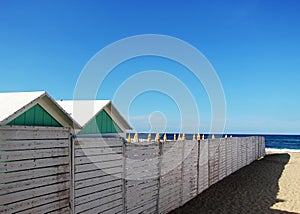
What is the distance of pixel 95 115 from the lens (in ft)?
31.6

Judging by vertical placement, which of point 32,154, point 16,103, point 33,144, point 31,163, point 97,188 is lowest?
point 97,188

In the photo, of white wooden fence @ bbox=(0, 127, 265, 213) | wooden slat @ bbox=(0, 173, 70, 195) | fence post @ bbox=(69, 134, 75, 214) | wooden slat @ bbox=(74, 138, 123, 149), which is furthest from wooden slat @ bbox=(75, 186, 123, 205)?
wooden slat @ bbox=(74, 138, 123, 149)

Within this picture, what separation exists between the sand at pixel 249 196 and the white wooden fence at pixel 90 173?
0.71 m

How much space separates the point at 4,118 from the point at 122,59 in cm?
819

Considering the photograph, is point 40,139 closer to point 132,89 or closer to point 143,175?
point 143,175

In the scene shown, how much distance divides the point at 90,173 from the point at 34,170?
1249 mm

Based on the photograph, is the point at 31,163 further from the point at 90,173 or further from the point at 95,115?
the point at 95,115

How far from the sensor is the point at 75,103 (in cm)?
1006

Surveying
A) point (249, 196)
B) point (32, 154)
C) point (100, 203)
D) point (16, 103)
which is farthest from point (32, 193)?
point (249, 196)

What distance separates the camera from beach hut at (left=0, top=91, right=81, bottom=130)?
5005mm

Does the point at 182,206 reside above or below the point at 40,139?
below

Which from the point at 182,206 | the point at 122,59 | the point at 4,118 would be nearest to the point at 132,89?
the point at 122,59

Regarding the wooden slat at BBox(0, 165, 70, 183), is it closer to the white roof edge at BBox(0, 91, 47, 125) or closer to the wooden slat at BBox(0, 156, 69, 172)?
the wooden slat at BBox(0, 156, 69, 172)

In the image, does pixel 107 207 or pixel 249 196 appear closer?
pixel 107 207
